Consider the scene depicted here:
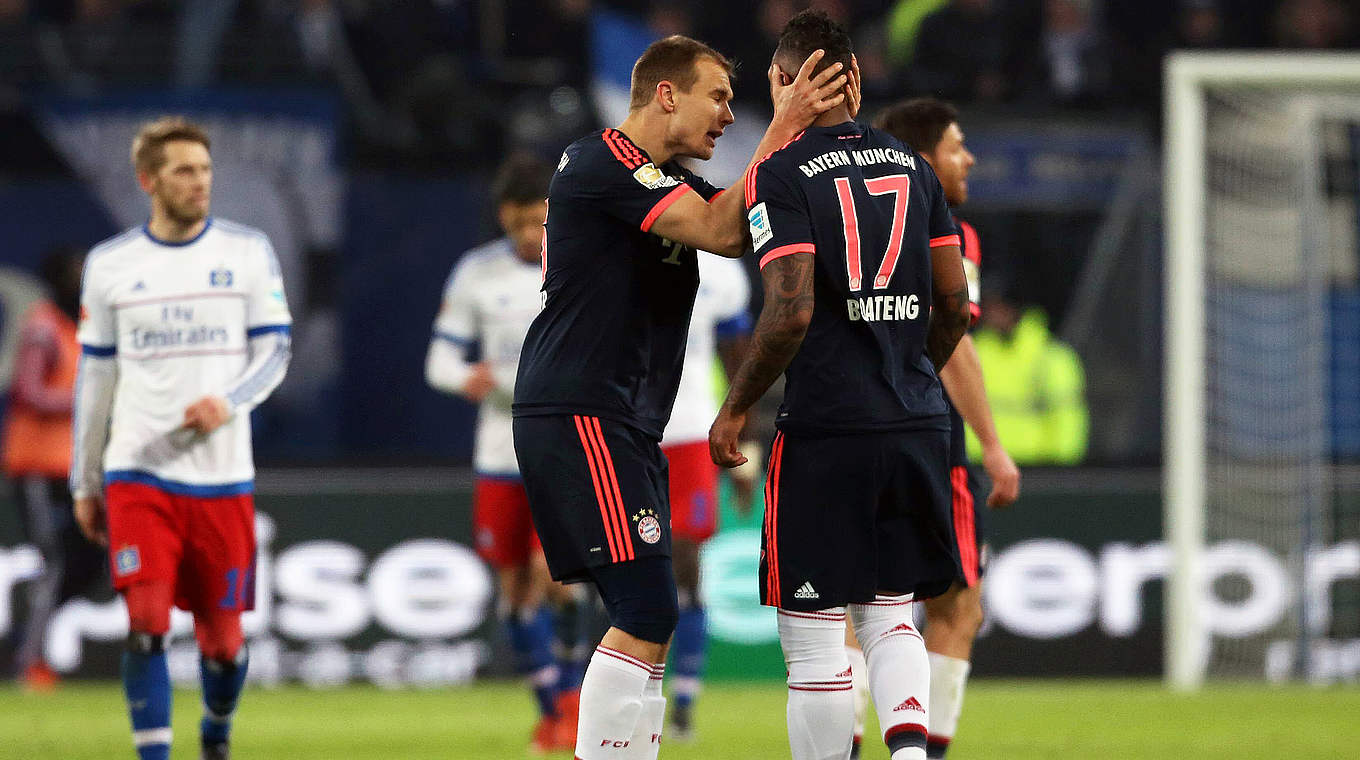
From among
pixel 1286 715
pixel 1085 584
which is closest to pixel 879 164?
pixel 1286 715

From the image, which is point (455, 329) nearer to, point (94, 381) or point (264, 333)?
point (264, 333)

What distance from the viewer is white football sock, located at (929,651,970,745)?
6078mm

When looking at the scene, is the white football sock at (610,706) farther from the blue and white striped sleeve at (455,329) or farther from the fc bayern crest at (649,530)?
the blue and white striped sleeve at (455,329)

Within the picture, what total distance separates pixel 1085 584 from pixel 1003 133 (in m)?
3.05

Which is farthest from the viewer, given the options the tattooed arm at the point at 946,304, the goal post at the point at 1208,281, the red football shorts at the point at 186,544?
the goal post at the point at 1208,281

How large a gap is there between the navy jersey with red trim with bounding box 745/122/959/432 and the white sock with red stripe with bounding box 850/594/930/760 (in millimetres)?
507

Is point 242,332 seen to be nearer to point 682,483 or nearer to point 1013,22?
point 682,483

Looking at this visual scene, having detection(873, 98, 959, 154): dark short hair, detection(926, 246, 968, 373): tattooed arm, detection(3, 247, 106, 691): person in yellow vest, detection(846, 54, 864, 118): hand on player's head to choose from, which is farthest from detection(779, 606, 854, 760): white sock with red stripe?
detection(3, 247, 106, 691): person in yellow vest

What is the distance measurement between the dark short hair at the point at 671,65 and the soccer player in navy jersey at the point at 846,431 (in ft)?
0.71

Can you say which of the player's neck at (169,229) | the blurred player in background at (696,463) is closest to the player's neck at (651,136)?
the player's neck at (169,229)

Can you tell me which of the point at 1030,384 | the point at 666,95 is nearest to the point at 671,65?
the point at 666,95

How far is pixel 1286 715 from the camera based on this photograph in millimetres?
9195

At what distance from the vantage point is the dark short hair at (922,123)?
6.20 meters

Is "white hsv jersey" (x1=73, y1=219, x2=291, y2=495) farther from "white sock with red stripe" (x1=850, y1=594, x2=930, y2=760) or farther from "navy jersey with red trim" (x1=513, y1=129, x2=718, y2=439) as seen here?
"white sock with red stripe" (x1=850, y1=594, x2=930, y2=760)
